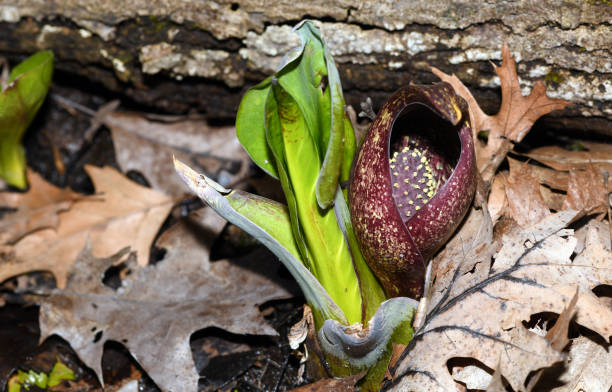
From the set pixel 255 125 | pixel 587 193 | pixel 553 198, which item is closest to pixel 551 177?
pixel 553 198

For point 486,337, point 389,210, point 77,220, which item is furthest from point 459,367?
point 77,220

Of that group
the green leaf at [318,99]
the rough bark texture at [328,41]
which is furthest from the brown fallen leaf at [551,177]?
the green leaf at [318,99]

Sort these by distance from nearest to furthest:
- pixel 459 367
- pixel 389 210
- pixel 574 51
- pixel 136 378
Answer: pixel 389 210
pixel 459 367
pixel 574 51
pixel 136 378

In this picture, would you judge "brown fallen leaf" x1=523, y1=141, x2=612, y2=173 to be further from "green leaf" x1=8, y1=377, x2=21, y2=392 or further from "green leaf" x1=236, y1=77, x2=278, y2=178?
"green leaf" x1=8, y1=377, x2=21, y2=392

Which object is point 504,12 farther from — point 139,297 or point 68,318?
point 68,318

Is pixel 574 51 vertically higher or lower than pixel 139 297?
higher

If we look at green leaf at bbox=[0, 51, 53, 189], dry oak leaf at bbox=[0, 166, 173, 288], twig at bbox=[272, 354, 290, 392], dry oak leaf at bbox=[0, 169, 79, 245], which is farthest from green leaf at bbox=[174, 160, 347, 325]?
dry oak leaf at bbox=[0, 169, 79, 245]
